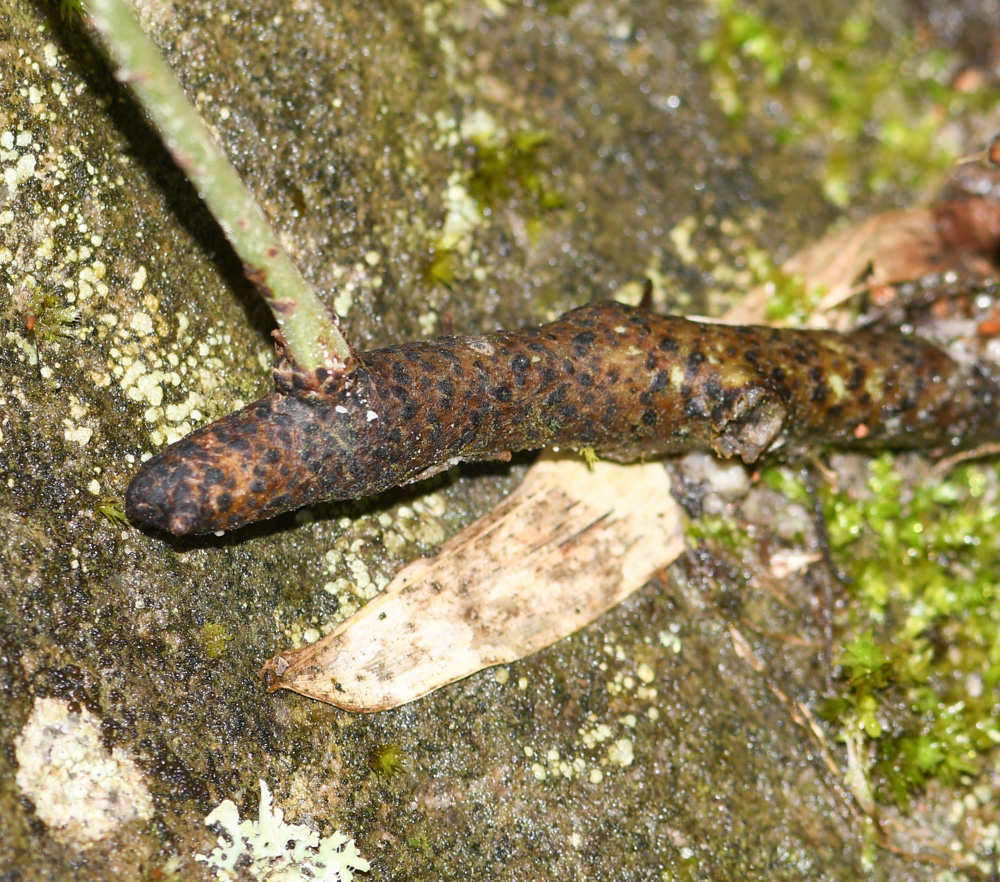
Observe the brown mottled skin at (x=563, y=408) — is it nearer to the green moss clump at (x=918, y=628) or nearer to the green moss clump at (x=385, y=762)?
the green moss clump at (x=918, y=628)

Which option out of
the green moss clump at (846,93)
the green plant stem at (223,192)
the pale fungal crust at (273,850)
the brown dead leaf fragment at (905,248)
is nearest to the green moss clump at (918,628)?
Answer: the brown dead leaf fragment at (905,248)

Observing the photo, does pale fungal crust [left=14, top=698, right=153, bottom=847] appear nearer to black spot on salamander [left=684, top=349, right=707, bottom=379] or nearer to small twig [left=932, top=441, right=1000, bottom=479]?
black spot on salamander [left=684, top=349, right=707, bottom=379]

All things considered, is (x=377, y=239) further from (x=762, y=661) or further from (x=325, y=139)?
(x=762, y=661)

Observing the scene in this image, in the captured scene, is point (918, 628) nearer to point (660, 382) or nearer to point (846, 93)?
point (660, 382)

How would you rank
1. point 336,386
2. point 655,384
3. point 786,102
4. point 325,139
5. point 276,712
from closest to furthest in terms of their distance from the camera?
point 336,386 < point 276,712 < point 655,384 < point 325,139 < point 786,102

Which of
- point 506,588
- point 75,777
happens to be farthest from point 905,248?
point 75,777

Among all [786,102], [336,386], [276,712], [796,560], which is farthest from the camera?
[786,102]

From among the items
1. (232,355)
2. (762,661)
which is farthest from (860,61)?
(232,355)
